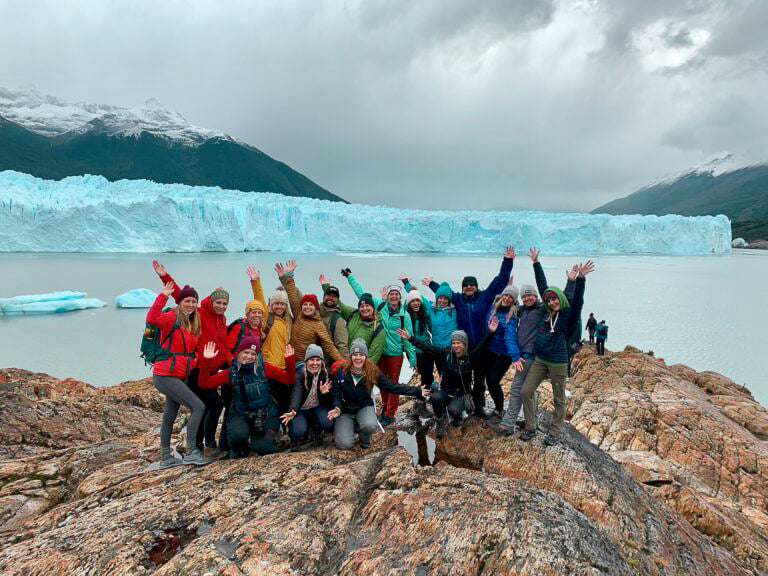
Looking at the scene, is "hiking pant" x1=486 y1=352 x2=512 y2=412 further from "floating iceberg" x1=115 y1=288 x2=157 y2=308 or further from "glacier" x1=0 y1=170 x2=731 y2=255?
"glacier" x1=0 y1=170 x2=731 y2=255

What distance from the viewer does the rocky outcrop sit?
215 centimetres

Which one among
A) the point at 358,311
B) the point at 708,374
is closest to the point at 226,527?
the point at 358,311

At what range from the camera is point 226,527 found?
2.38 metres

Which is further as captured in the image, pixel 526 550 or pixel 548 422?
pixel 548 422

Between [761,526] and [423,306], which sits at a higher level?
[423,306]

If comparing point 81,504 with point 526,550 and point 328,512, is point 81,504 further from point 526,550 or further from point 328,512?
point 526,550

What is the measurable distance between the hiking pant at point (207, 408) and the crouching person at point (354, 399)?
3.20ft

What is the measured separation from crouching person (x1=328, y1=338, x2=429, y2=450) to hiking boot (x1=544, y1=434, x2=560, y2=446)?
4.62ft

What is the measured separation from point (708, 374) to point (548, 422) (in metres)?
8.42

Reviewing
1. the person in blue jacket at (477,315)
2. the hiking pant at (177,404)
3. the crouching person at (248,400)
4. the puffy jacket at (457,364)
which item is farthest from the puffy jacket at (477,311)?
the hiking pant at (177,404)

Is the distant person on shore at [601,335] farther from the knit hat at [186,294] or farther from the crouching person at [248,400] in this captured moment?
the knit hat at [186,294]

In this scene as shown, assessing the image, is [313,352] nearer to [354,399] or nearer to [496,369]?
[354,399]

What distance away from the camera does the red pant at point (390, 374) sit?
14.0ft

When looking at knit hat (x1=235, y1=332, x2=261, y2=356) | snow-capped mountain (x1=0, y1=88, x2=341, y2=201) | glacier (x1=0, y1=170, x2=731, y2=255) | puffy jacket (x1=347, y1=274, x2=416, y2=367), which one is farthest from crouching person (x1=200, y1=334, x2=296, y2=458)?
snow-capped mountain (x1=0, y1=88, x2=341, y2=201)
